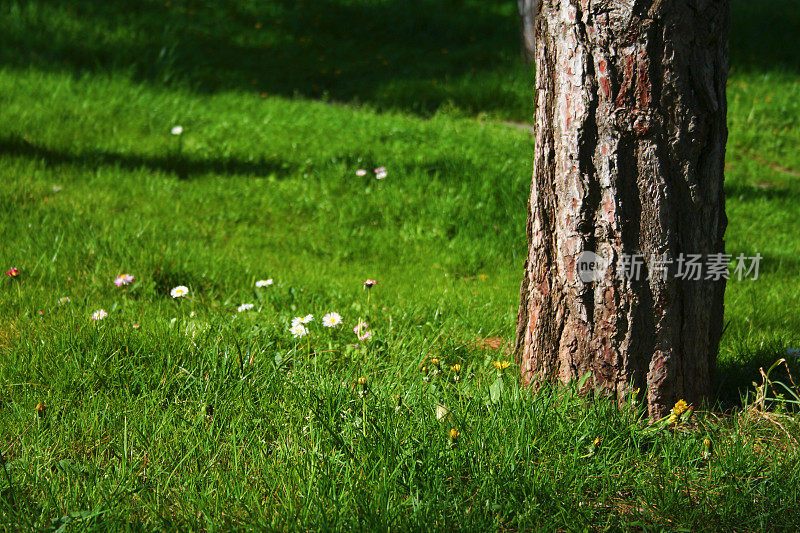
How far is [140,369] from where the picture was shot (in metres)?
2.67

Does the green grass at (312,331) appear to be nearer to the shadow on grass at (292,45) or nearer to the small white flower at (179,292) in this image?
the small white flower at (179,292)

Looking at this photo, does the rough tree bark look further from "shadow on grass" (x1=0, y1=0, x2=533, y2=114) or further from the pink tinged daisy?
"shadow on grass" (x1=0, y1=0, x2=533, y2=114)

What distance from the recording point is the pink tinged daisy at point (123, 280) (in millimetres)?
3551

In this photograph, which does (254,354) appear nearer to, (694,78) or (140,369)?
(140,369)

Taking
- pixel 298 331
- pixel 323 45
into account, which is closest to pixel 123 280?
pixel 298 331

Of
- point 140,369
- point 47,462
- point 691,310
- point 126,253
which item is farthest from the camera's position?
point 126,253

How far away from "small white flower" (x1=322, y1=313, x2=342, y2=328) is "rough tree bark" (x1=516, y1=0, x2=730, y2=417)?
977 mm

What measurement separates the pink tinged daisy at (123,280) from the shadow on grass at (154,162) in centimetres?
256

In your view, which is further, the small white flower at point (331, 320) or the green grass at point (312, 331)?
the small white flower at point (331, 320)

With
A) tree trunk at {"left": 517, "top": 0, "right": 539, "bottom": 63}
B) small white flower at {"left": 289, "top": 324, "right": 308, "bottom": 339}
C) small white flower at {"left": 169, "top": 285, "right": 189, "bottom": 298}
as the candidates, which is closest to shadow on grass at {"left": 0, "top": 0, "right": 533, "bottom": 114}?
tree trunk at {"left": 517, "top": 0, "right": 539, "bottom": 63}

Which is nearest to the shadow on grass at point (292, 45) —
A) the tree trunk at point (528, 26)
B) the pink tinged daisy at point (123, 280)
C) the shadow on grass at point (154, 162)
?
the tree trunk at point (528, 26)

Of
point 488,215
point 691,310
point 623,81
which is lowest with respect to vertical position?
point 488,215

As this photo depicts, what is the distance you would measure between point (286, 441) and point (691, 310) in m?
1.49

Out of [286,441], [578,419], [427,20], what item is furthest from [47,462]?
[427,20]
